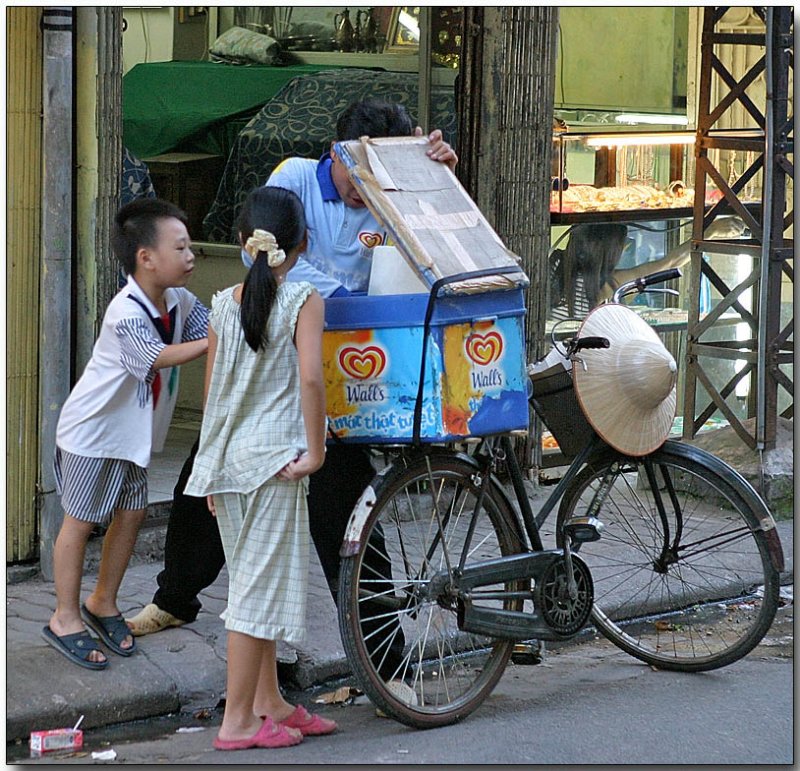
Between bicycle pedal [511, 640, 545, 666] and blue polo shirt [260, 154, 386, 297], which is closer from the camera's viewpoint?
blue polo shirt [260, 154, 386, 297]

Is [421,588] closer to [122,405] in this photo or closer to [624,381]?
[624,381]

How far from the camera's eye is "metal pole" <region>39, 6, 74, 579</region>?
5.06 m

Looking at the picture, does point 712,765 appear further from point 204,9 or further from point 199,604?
point 204,9

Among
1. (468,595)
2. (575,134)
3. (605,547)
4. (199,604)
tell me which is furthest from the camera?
(575,134)

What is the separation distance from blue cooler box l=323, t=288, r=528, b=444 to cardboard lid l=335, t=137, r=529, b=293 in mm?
87

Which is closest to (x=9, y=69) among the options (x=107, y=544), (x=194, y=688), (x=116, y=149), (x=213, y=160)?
(x=116, y=149)

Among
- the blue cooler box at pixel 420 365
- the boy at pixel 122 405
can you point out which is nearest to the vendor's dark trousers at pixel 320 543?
the boy at pixel 122 405

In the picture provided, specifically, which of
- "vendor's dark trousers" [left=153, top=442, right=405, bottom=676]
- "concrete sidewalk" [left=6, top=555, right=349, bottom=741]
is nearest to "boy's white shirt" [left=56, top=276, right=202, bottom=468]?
"vendor's dark trousers" [left=153, top=442, right=405, bottom=676]

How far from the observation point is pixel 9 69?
4992mm

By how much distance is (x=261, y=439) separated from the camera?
3906 millimetres

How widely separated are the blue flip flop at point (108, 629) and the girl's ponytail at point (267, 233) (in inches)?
52.4

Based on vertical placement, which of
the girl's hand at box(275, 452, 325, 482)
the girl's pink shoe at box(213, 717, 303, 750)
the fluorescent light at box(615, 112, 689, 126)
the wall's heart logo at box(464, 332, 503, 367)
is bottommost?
the girl's pink shoe at box(213, 717, 303, 750)

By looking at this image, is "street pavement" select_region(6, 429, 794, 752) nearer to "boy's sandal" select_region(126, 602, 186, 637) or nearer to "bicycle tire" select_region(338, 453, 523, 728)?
"boy's sandal" select_region(126, 602, 186, 637)

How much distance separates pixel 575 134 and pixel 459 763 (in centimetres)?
455
